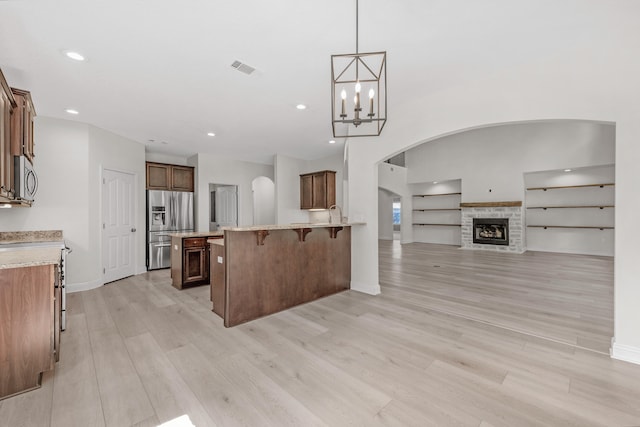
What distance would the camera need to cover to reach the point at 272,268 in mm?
3340

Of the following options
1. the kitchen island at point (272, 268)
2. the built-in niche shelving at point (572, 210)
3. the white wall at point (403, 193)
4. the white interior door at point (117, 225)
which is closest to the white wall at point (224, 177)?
the white interior door at point (117, 225)

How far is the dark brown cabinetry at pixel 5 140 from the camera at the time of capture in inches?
86.4

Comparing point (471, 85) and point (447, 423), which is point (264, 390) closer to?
point (447, 423)

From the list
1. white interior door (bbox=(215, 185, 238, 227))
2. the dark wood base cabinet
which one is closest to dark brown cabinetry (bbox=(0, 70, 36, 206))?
the dark wood base cabinet

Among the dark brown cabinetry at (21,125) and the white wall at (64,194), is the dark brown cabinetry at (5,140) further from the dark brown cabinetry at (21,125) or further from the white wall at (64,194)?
the white wall at (64,194)

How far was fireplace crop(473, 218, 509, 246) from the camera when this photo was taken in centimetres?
826

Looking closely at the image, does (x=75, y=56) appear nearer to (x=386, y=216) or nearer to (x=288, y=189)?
(x=288, y=189)

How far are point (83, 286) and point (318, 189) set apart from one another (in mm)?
4984

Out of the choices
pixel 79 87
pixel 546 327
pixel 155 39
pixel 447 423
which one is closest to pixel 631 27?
pixel 546 327

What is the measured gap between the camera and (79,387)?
6.26 feet

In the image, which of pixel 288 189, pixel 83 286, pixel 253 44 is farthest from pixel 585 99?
pixel 83 286

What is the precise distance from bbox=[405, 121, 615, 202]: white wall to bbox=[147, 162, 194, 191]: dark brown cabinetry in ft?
26.5

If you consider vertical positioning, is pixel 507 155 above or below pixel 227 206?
above

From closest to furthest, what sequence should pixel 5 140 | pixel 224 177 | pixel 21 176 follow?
pixel 5 140 → pixel 21 176 → pixel 224 177
